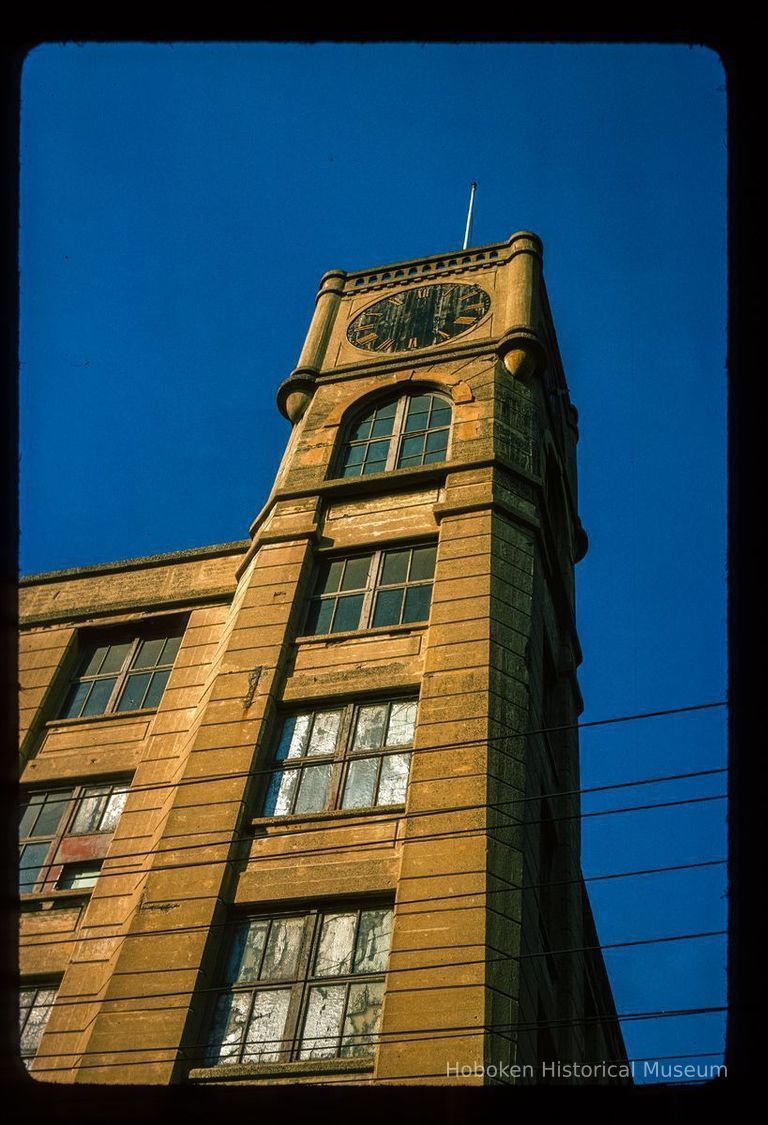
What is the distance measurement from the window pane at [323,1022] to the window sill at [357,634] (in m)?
5.70

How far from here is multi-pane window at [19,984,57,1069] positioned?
15.0 meters

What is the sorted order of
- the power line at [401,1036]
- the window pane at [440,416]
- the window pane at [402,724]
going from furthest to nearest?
the window pane at [440,416]
the window pane at [402,724]
the power line at [401,1036]

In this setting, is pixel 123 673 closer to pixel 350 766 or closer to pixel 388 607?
pixel 388 607

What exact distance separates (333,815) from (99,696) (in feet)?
23.7

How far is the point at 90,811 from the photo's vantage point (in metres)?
18.5

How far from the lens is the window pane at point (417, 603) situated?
18.1m

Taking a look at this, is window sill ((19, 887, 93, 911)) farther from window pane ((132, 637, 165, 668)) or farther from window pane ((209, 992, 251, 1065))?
window pane ((132, 637, 165, 668))

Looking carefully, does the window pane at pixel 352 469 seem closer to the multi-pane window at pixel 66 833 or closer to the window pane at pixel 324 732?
the window pane at pixel 324 732

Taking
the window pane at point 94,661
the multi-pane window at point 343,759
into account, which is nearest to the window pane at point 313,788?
the multi-pane window at point 343,759

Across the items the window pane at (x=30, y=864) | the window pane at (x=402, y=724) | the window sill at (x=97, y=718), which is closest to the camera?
the window pane at (x=402, y=724)

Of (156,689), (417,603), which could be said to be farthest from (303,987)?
(156,689)
